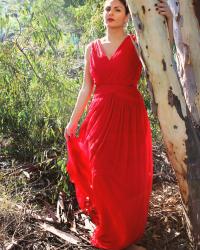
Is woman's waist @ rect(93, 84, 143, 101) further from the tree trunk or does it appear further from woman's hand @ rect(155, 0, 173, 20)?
woman's hand @ rect(155, 0, 173, 20)

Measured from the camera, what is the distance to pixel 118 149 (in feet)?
9.43

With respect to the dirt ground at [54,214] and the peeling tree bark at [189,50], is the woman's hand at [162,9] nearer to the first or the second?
the peeling tree bark at [189,50]

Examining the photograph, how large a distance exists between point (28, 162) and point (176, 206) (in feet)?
5.90

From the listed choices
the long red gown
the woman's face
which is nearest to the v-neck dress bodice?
the long red gown

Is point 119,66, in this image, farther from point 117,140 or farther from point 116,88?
point 117,140

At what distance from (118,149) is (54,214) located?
3.45 ft

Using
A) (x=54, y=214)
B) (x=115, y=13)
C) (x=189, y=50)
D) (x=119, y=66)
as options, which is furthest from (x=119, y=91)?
(x=54, y=214)

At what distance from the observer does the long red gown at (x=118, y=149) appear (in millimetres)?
2859

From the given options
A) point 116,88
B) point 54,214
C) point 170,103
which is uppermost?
point 116,88

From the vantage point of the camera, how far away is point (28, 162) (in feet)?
15.2

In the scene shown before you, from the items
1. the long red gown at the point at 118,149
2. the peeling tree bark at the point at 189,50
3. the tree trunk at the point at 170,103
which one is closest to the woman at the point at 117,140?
the long red gown at the point at 118,149

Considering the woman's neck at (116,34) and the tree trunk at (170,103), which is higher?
the woman's neck at (116,34)

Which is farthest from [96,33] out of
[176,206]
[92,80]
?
[176,206]

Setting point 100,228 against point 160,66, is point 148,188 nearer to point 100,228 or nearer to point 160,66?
point 100,228
